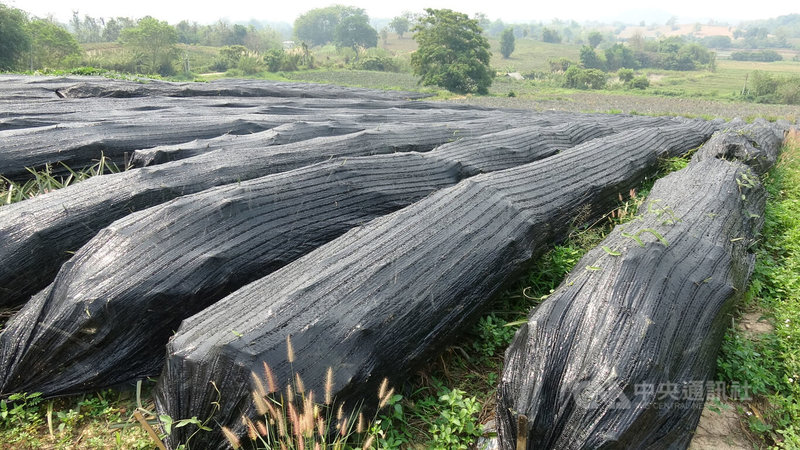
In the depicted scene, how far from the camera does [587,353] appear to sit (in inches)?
67.5

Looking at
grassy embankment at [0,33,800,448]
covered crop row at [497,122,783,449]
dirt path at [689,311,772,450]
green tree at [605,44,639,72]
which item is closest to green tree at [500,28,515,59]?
green tree at [605,44,639,72]

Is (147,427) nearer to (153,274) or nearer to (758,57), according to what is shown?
(153,274)

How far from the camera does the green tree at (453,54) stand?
24.6 m

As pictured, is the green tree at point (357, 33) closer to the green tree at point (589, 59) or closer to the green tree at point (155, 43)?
the green tree at point (589, 59)

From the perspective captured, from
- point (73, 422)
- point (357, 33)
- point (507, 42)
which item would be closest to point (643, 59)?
point (507, 42)

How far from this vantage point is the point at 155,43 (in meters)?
32.1

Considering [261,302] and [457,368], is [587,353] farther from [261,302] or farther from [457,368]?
[261,302]

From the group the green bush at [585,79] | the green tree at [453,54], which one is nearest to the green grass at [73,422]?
the green tree at [453,54]

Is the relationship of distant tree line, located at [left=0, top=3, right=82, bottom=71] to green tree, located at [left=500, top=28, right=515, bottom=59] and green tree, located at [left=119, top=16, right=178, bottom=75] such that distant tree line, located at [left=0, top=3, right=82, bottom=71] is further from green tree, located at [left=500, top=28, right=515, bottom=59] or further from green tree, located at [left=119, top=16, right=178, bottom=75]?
green tree, located at [left=500, top=28, right=515, bottom=59]

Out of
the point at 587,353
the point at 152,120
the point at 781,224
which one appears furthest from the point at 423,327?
the point at 152,120

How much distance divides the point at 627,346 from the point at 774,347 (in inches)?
54.4

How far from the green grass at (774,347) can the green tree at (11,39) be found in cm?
2560

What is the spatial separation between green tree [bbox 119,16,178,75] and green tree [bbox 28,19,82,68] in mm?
4269

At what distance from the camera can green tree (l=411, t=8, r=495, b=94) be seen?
24.6 m
